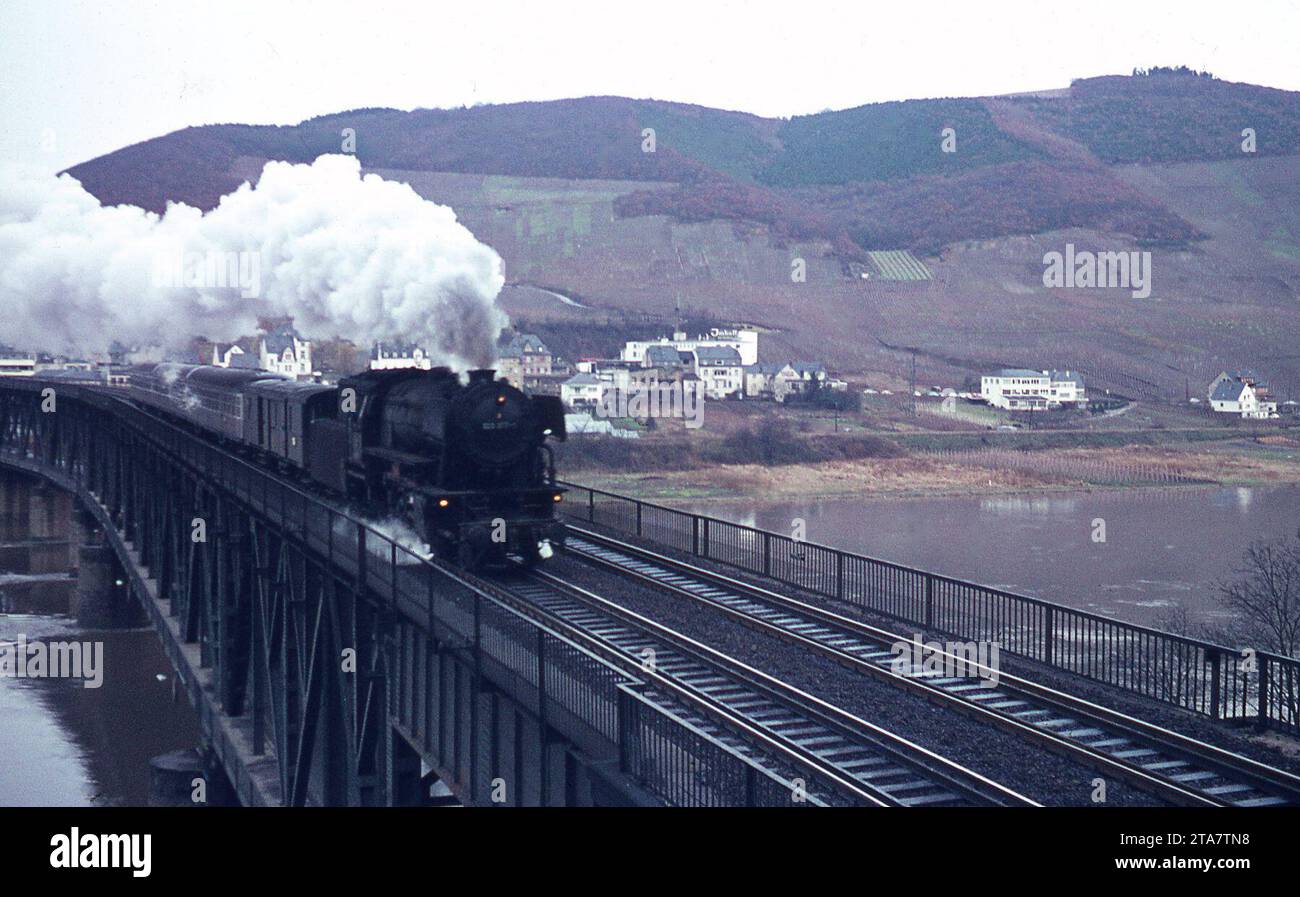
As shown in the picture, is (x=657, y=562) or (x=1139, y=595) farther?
(x=1139, y=595)

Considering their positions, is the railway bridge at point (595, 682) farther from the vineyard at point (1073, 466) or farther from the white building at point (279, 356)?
the white building at point (279, 356)

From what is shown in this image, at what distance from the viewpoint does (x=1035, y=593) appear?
43938 mm

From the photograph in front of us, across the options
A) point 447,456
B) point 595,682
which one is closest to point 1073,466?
point 447,456

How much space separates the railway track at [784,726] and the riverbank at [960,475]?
5236cm

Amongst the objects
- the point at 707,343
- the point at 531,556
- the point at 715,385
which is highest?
the point at 707,343

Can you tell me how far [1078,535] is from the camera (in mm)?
56500

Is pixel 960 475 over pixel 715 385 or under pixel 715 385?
under

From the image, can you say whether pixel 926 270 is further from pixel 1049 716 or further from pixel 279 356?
pixel 1049 716

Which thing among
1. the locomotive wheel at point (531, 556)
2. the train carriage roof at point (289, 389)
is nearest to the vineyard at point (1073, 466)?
the train carriage roof at point (289, 389)

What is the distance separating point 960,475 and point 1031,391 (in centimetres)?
2905

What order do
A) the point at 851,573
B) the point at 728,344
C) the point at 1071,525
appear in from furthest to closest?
the point at 728,344, the point at 1071,525, the point at 851,573
